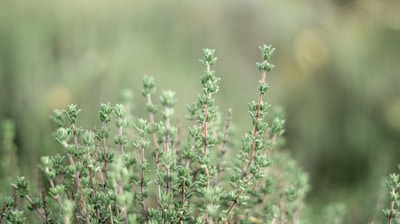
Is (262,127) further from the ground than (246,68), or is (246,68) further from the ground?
(246,68)

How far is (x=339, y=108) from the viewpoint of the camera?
151 inches

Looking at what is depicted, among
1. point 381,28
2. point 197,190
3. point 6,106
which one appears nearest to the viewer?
point 197,190

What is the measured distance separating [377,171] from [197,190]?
5.46 feet

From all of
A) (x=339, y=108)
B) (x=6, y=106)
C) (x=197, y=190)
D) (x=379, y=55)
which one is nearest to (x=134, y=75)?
(x=6, y=106)

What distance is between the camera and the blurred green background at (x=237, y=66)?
10.9 ft

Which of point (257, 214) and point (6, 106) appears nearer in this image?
point (257, 214)

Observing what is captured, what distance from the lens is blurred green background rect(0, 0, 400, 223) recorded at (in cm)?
333

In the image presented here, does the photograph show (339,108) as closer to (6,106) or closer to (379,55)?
(379,55)

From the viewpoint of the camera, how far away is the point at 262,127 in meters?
1.44

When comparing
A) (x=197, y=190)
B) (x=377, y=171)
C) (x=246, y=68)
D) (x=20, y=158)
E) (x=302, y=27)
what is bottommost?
(x=197, y=190)

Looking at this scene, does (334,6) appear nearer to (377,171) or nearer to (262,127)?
(377,171)

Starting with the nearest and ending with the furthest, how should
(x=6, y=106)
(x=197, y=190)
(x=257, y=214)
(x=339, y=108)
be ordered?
(x=197, y=190)
(x=257, y=214)
(x=6, y=106)
(x=339, y=108)

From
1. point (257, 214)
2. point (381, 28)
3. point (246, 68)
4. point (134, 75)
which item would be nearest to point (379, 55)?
point (381, 28)

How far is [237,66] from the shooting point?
4258 millimetres
